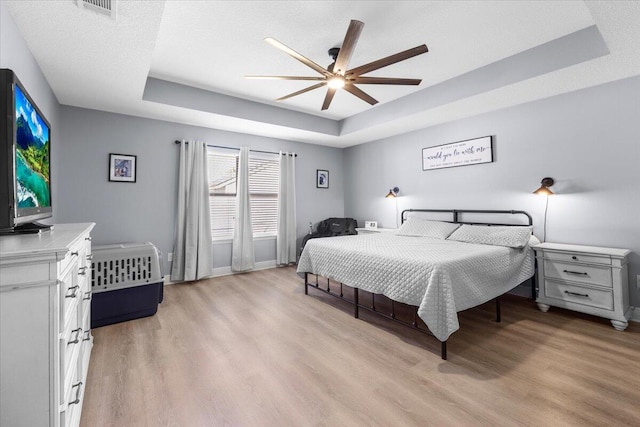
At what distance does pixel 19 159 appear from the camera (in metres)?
1.44

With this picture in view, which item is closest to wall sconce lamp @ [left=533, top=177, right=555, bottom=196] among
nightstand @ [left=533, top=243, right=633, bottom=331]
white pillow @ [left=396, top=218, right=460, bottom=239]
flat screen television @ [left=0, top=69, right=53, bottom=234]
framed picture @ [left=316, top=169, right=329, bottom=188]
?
nightstand @ [left=533, top=243, right=633, bottom=331]

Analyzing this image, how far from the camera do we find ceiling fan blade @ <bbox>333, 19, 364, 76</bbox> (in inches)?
75.3

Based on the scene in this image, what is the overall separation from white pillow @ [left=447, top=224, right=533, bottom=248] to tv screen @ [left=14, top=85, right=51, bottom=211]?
3861 mm

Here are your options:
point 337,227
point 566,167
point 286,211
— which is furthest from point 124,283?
point 566,167

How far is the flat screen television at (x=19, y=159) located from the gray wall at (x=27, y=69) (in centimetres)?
40

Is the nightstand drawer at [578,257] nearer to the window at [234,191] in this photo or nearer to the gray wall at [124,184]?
the window at [234,191]

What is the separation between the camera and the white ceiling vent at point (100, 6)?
1.79 meters

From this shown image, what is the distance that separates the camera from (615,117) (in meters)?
2.91

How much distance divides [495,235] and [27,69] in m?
4.55

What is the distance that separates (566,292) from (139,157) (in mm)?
5388

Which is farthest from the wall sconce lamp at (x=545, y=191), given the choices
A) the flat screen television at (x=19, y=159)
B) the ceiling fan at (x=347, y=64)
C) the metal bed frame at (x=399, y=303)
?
the flat screen television at (x=19, y=159)

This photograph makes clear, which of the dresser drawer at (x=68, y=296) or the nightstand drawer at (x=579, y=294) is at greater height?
the dresser drawer at (x=68, y=296)

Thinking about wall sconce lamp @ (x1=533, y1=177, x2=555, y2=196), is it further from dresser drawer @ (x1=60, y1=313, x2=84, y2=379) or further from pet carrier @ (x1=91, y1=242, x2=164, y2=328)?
pet carrier @ (x1=91, y1=242, x2=164, y2=328)

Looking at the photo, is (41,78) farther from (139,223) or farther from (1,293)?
(1,293)
